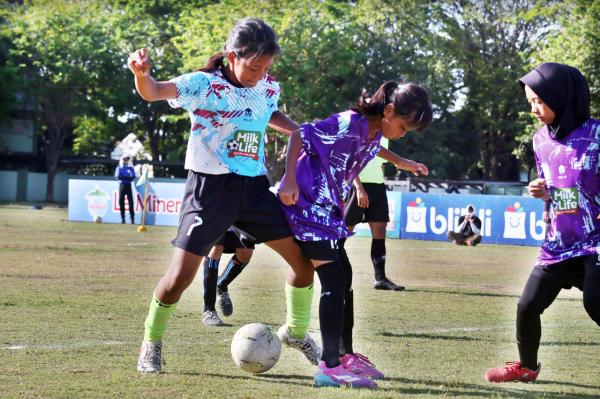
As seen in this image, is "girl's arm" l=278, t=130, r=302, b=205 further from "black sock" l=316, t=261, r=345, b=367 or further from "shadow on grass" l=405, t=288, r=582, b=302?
"shadow on grass" l=405, t=288, r=582, b=302

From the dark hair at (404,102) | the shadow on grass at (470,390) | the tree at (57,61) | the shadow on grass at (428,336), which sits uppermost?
the tree at (57,61)

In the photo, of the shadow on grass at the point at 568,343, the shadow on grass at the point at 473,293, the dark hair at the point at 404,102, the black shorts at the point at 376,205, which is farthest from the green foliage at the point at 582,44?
the dark hair at the point at 404,102

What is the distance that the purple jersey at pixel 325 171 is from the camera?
5805 mm

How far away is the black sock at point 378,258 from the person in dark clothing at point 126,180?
54.1 ft

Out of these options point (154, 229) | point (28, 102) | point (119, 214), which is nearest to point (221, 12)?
point (28, 102)

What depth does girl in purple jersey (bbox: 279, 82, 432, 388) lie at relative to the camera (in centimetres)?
575

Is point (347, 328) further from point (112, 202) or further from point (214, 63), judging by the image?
point (112, 202)

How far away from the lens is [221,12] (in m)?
53.5

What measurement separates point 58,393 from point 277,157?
46.1m

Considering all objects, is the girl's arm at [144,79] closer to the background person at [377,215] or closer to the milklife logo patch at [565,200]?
the milklife logo patch at [565,200]

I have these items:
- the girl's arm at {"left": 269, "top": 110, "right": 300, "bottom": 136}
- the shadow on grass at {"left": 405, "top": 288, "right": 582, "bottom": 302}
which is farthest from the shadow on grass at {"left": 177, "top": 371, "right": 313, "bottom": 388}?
the shadow on grass at {"left": 405, "top": 288, "right": 582, "bottom": 302}

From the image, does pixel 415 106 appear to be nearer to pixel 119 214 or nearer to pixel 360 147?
pixel 360 147

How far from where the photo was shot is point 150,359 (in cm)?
592

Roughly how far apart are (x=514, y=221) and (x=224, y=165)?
19771 millimetres
